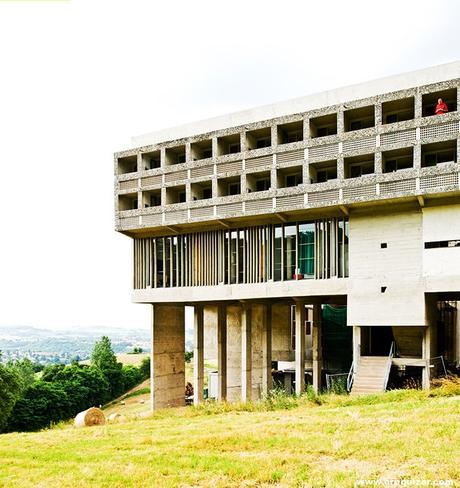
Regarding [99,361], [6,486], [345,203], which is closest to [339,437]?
[6,486]

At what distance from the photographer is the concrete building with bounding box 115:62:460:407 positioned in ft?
82.1

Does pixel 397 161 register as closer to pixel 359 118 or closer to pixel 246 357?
pixel 359 118

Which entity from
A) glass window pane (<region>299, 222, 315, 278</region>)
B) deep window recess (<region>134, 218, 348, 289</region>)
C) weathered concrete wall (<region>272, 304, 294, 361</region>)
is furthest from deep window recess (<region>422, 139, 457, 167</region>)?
weathered concrete wall (<region>272, 304, 294, 361</region>)

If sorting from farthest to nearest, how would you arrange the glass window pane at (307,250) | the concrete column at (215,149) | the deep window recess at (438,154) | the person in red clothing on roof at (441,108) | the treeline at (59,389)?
the treeline at (59,389) < the concrete column at (215,149) < the glass window pane at (307,250) < the deep window recess at (438,154) < the person in red clothing on roof at (441,108)

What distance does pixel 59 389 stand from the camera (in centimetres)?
5984

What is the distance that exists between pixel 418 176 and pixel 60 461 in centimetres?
1866

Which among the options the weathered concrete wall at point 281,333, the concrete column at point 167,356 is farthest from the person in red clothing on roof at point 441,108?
the concrete column at point 167,356

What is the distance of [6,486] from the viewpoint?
11219 millimetres

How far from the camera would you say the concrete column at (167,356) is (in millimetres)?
36094

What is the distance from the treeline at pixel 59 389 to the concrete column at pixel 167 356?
13.0 m

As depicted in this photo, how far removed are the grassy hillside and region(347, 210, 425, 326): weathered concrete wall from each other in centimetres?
787

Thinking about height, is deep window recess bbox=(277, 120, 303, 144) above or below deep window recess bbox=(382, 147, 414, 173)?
above

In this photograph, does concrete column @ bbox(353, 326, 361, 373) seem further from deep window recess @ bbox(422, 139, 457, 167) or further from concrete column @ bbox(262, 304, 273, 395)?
deep window recess @ bbox(422, 139, 457, 167)

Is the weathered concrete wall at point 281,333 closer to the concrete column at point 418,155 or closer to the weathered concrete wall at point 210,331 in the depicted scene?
the weathered concrete wall at point 210,331
